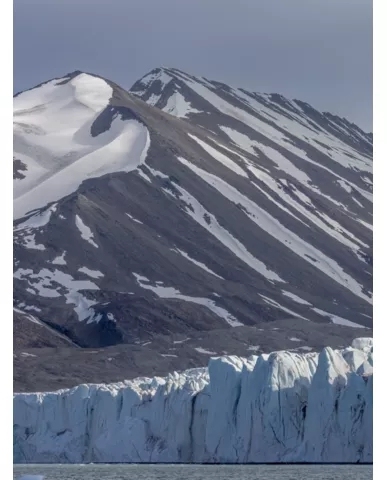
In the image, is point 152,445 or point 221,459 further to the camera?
point 152,445

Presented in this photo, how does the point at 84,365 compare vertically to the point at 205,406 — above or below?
above

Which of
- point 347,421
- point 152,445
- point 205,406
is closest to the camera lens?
point 347,421
